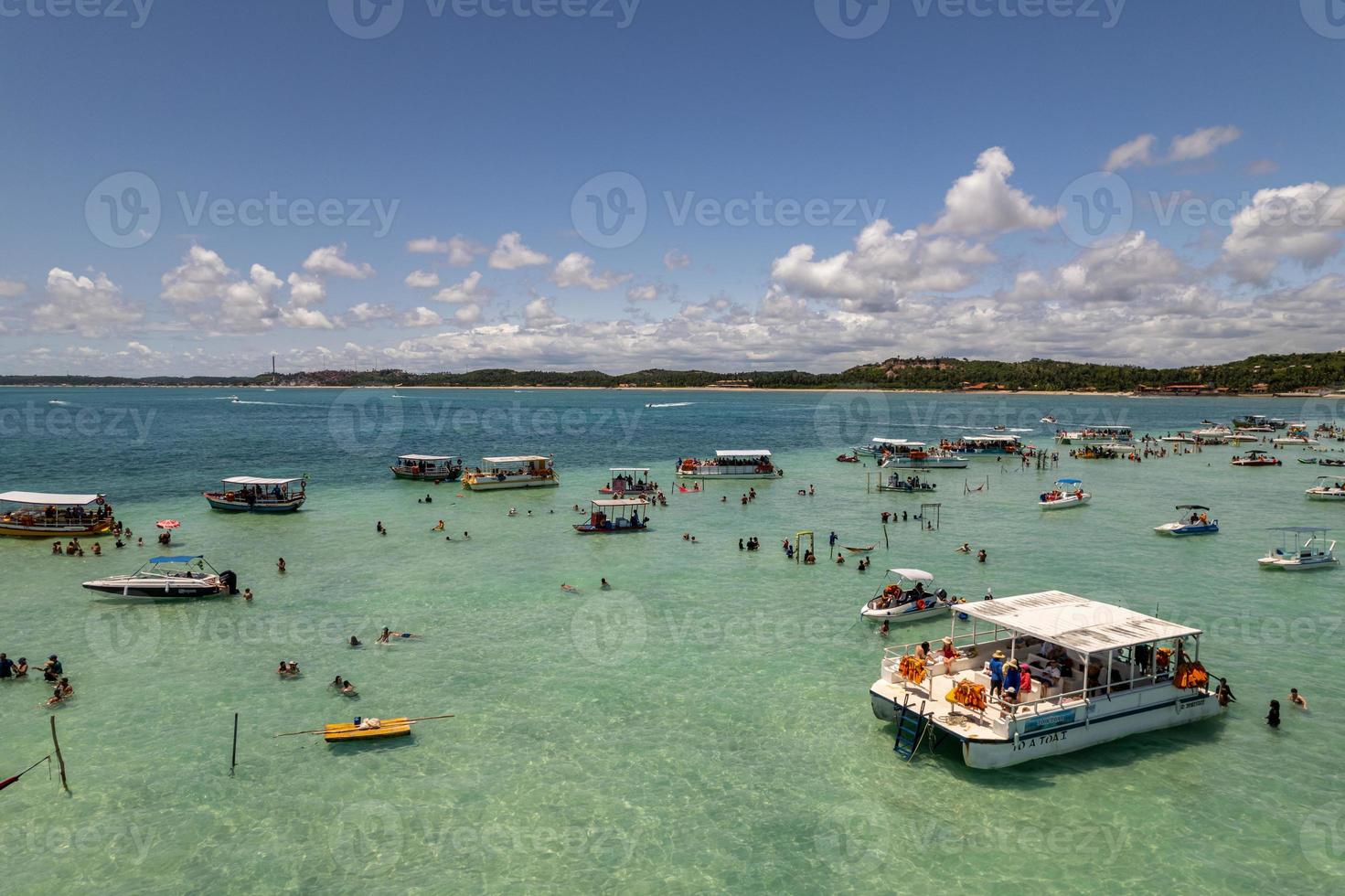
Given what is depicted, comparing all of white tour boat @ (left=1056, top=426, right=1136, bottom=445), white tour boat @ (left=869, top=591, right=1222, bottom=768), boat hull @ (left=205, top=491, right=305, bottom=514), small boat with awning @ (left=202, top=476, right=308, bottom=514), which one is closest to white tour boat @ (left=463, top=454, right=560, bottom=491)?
small boat with awning @ (left=202, top=476, right=308, bottom=514)

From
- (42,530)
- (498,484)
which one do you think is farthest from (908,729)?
(42,530)

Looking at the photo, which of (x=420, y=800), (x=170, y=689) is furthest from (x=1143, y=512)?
(x=170, y=689)

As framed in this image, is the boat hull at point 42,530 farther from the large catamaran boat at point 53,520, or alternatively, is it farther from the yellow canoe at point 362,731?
the yellow canoe at point 362,731

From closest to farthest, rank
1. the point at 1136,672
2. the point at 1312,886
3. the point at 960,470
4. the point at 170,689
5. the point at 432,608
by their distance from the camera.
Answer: the point at 1312,886
the point at 1136,672
the point at 170,689
the point at 432,608
the point at 960,470

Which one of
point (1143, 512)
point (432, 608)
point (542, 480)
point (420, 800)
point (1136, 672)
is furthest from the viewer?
point (542, 480)

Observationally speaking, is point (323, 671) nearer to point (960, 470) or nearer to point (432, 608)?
point (432, 608)

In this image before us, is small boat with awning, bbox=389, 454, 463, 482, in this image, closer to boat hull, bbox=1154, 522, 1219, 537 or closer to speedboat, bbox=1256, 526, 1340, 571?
boat hull, bbox=1154, 522, 1219, 537
